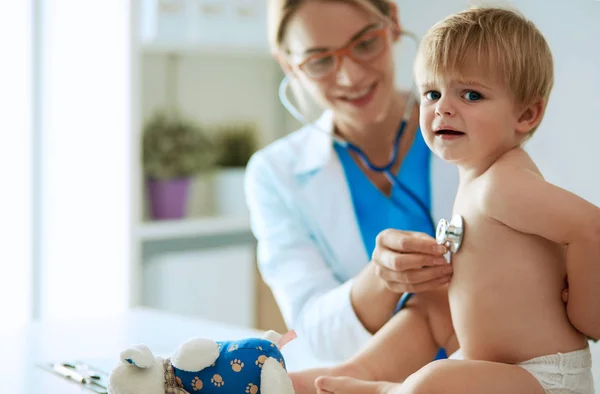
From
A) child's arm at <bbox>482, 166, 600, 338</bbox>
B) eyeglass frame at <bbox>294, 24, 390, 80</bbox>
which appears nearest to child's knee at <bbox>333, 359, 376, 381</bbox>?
child's arm at <bbox>482, 166, 600, 338</bbox>

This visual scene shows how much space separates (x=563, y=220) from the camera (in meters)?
0.68

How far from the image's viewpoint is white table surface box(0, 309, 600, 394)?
102cm

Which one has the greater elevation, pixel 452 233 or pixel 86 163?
pixel 86 163

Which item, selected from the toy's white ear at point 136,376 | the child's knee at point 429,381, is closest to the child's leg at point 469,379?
the child's knee at point 429,381

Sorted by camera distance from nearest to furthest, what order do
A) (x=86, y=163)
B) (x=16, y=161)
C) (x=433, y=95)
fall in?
(x=433, y=95) → (x=16, y=161) → (x=86, y=163)

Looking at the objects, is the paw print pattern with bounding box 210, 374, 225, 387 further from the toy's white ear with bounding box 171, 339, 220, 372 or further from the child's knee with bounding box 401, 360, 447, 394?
the child's knee with bounding box 401, 360, 447, 394

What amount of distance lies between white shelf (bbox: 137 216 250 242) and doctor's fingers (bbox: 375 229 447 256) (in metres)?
1.88

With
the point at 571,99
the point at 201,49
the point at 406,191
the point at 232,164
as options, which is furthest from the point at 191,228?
the point at 571,99

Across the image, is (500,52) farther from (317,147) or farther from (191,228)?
(191,228)

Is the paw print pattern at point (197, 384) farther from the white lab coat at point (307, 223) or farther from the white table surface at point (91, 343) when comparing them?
the white lab coat at point (307, 223)

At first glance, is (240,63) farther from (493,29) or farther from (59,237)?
(493,29)

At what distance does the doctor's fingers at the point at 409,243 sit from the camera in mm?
793

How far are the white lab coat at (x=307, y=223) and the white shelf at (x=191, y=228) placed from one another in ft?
4.37

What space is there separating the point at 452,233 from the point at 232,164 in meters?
2.42
